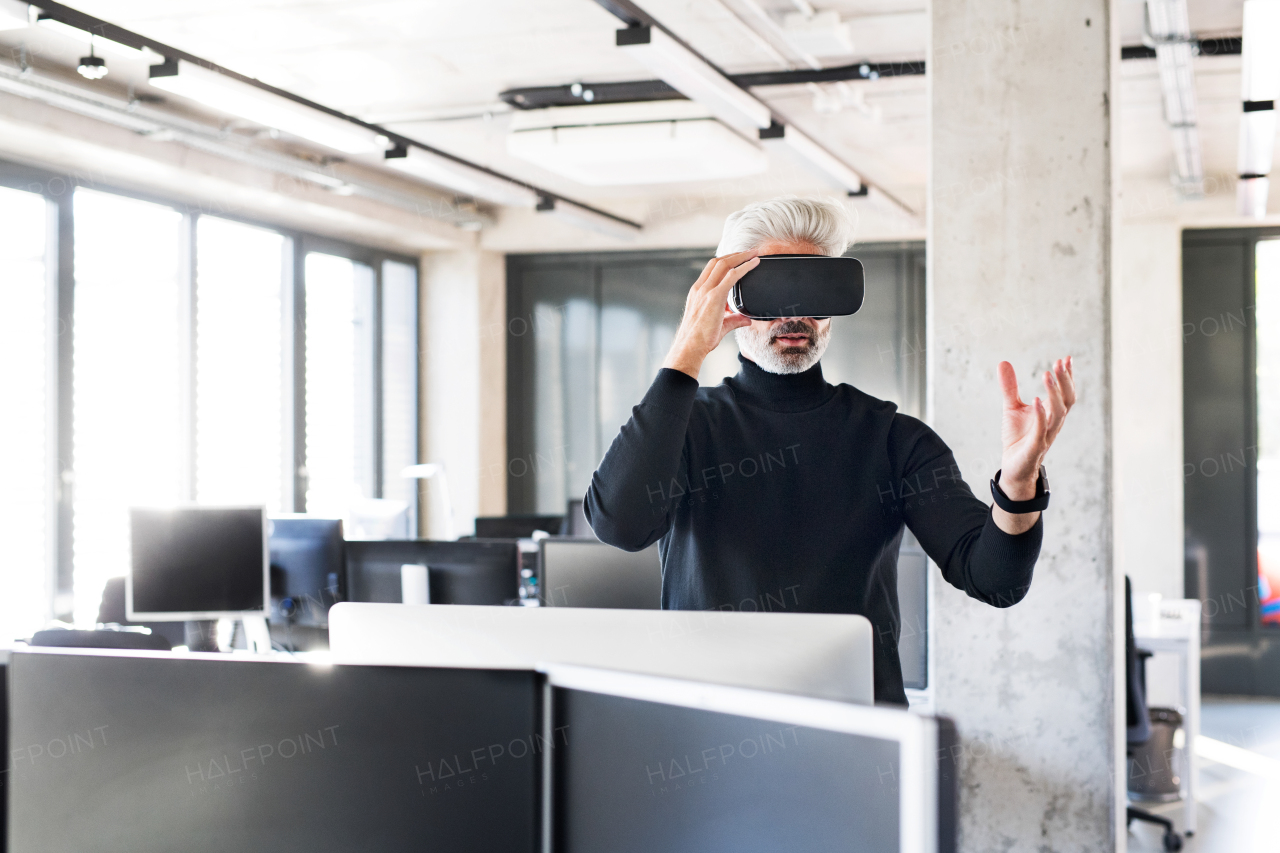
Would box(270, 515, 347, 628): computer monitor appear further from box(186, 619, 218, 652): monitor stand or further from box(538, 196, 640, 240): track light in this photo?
box(538, 196, 640, 240): track light

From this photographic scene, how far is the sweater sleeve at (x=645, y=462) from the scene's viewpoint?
4.77ft

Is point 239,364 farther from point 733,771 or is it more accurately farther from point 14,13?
point 733,771

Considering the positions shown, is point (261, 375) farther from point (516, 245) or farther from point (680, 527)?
point (680, 527)

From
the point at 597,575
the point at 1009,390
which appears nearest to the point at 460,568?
Answer: the point at 597,575

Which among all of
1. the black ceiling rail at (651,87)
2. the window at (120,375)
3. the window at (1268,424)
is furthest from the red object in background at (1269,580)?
the window at (120,375)

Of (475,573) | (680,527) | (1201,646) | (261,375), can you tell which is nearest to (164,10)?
(475,573)

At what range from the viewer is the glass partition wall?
491 cm

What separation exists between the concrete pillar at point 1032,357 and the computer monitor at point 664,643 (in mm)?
1575

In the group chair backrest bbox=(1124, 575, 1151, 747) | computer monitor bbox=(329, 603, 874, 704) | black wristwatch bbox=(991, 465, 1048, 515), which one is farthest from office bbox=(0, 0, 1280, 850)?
chair backrest bbox=(1124, 575, 1151, 747)

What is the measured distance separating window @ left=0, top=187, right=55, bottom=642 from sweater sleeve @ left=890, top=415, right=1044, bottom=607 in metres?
4.31

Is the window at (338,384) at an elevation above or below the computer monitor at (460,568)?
above

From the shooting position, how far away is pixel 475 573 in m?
3.86

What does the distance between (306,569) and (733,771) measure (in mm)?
3354

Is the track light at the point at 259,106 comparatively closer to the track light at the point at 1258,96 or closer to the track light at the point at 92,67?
the track light at the point at 92,67
